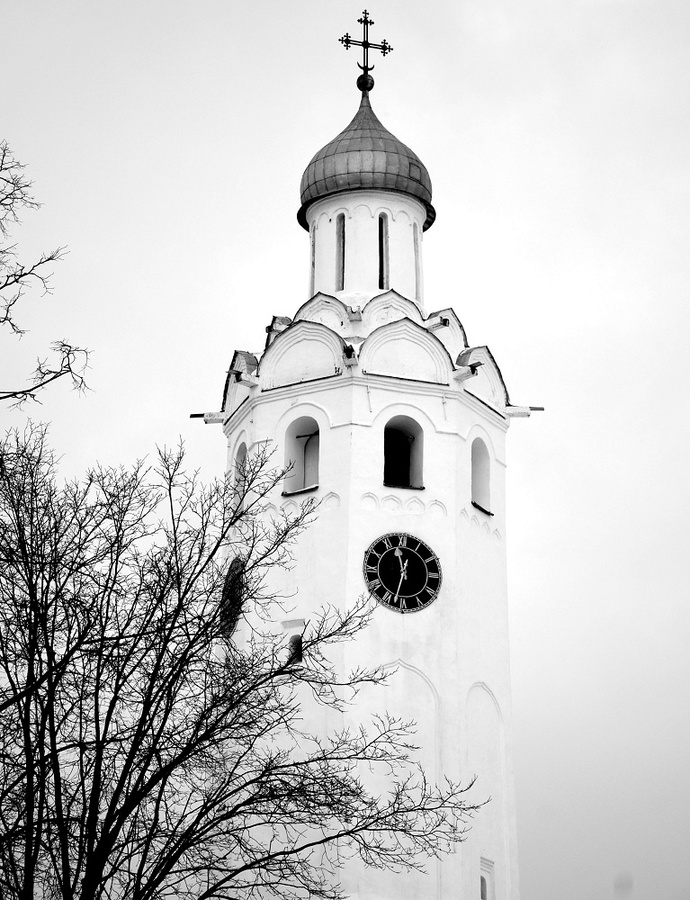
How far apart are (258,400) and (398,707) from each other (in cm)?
590

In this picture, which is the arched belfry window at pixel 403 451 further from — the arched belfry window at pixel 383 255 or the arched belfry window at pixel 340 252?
the arched belfry window at pixel 340 252

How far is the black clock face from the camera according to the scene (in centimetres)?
2448

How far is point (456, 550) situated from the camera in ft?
82.0

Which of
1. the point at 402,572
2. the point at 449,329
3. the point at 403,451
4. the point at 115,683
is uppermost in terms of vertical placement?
the point at 449,329

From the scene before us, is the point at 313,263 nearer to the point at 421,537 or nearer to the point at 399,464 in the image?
the point at 399,464

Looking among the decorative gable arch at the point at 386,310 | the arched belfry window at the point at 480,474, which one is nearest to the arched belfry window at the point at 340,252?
the decorative gable arch at the point at 386,310

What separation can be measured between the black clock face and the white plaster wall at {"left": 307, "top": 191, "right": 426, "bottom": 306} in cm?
522

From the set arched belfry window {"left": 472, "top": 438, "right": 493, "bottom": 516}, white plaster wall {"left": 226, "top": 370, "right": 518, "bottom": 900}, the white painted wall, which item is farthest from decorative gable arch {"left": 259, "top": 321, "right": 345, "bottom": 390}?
arched belfry window {"left": 472, "top": 438, "right": 493, "bottom": 516}

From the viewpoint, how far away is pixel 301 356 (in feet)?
87.1

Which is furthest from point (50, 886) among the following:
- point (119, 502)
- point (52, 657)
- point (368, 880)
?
point (368, 880)

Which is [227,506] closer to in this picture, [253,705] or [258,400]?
[253,705]

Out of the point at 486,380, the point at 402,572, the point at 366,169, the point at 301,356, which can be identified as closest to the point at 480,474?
the point at 486,380

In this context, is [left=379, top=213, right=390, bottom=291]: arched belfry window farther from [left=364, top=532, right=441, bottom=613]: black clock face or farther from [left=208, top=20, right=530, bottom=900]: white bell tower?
[left=364, top=532, right=441, bottom=613]: black clock face

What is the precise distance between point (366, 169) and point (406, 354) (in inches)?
159
